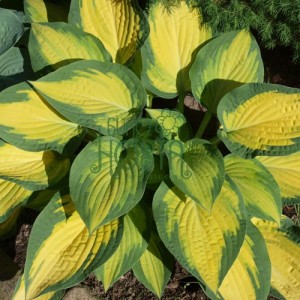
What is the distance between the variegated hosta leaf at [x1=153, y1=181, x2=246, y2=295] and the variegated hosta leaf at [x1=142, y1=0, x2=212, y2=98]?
0.40m

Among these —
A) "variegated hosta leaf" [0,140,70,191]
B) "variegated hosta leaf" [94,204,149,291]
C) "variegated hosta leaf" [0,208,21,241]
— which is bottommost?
"variegated hosta leaf" [0,208,21,241]

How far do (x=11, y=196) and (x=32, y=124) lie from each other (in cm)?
29

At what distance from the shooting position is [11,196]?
162cm

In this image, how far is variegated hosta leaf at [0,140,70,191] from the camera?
153 centimetres

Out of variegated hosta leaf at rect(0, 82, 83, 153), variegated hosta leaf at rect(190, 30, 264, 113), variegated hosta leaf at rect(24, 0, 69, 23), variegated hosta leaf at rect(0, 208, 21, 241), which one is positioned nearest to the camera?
variegated hosta leaf at rect(0, 82, 83, 153)

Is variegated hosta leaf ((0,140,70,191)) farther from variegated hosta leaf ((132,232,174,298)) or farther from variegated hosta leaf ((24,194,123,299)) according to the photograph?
variegated hosta leaf ((132,232,174,298))

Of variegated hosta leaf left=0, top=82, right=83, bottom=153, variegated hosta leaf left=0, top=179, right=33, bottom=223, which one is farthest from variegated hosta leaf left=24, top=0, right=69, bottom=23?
variegated hosta leaf left=0, top=179, right=33, bottom=223

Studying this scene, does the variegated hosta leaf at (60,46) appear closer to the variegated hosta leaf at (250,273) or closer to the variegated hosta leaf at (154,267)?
the variegated hosta leaf at (154,267)

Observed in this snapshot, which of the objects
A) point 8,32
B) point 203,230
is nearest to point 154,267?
point 203,230

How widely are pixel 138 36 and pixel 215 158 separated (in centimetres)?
50

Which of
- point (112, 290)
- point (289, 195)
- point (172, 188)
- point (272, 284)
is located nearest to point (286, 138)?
point (289, 195)

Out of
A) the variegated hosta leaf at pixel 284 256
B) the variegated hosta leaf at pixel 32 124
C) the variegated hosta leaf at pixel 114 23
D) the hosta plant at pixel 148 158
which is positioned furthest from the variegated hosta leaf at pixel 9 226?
the variegated hosta leaf at pixel 284 256

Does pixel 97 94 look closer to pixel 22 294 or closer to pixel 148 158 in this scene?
pixel 148 158

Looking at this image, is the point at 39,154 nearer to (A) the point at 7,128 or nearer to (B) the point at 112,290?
(A) the point at 7,128
